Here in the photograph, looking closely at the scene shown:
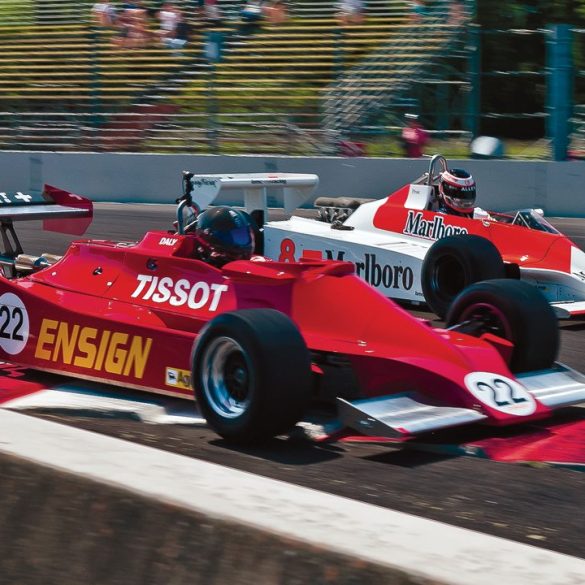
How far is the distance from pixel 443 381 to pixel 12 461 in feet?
8.57

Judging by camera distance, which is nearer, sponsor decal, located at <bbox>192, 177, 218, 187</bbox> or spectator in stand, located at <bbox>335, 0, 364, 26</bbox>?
sponsor decal, located at <bbox>192, 177, 218, 187</bbox>

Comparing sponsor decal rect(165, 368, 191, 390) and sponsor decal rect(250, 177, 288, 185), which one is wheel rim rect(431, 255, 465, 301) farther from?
sponsor decal rect(165, 368, 191, 390)

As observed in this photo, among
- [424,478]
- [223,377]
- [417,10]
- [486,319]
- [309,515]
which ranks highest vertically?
[417,10]

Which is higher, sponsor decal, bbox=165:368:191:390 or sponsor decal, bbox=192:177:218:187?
sponsor decal, bbox=192:177:218:187

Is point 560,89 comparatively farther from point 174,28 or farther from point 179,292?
point 179,292

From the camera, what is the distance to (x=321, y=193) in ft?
54.2

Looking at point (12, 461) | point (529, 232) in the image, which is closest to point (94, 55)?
point (529, 232)

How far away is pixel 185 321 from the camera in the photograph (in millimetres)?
5910

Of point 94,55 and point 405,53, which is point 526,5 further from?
point 94,55

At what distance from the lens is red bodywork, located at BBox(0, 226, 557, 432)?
516 cm

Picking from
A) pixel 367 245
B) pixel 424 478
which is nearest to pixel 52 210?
pixel 367 245

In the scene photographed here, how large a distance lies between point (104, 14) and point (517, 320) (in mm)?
15941

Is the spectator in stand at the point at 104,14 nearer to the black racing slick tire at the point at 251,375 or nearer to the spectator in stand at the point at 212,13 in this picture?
the spectator in stand at the point at 212,13

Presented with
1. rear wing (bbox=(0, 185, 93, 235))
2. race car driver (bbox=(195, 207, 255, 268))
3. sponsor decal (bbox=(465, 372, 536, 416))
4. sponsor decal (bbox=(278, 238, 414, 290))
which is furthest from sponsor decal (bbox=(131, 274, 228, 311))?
sponsor decal (bbox=(278, 238, 414, 290))
